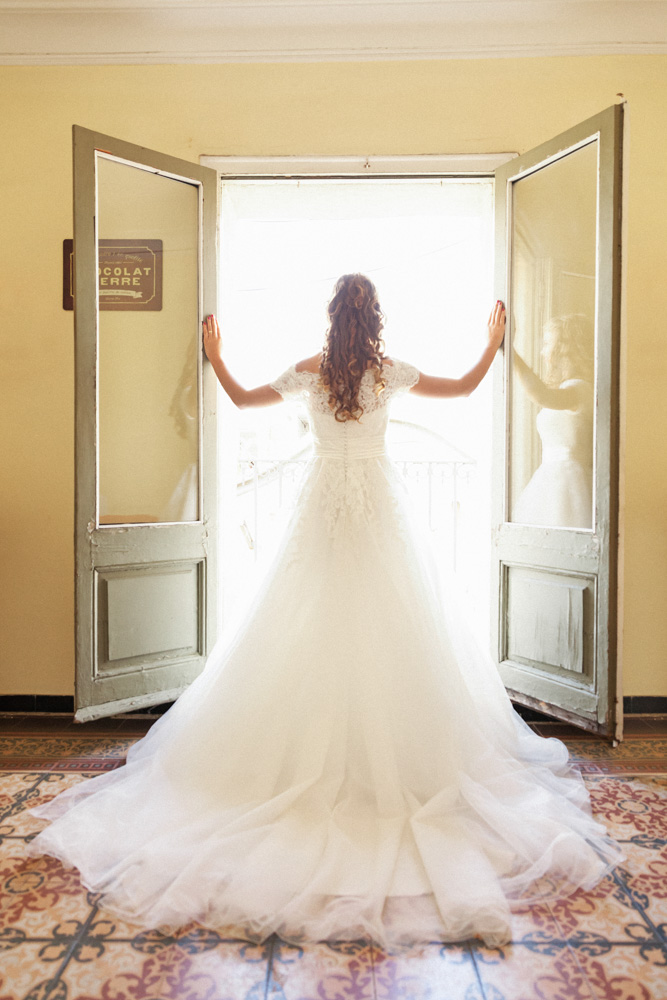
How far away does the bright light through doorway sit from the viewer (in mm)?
3275

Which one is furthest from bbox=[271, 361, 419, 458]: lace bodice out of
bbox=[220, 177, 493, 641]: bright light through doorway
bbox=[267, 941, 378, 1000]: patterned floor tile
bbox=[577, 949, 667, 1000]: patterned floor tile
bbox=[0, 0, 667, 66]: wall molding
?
bbox=[0, 0, 667, 66]: wall molding

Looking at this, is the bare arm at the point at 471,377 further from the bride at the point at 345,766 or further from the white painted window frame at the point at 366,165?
the white painted window frame at the point at 366,165

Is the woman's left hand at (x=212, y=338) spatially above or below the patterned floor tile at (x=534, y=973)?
above

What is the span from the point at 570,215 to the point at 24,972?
126 inches

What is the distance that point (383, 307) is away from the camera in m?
5.51

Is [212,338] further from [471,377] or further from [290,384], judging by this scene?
[471,377]

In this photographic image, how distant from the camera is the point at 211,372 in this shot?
10.1ft

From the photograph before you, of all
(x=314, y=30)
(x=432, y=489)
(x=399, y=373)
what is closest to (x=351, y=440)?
(x=399, y=373)

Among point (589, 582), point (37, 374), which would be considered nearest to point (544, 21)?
point (589, 582)

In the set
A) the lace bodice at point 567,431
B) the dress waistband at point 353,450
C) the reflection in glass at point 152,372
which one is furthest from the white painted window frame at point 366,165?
the dress waistband at point 353,450

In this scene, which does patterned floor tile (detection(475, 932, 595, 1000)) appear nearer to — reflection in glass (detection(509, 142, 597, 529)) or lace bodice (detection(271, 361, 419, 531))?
lace bodice (detection(271, 361, 419, 531))

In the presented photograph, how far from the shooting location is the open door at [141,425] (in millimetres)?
2699

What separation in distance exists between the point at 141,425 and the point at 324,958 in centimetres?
224

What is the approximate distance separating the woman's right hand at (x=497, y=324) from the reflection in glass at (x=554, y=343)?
8cm
